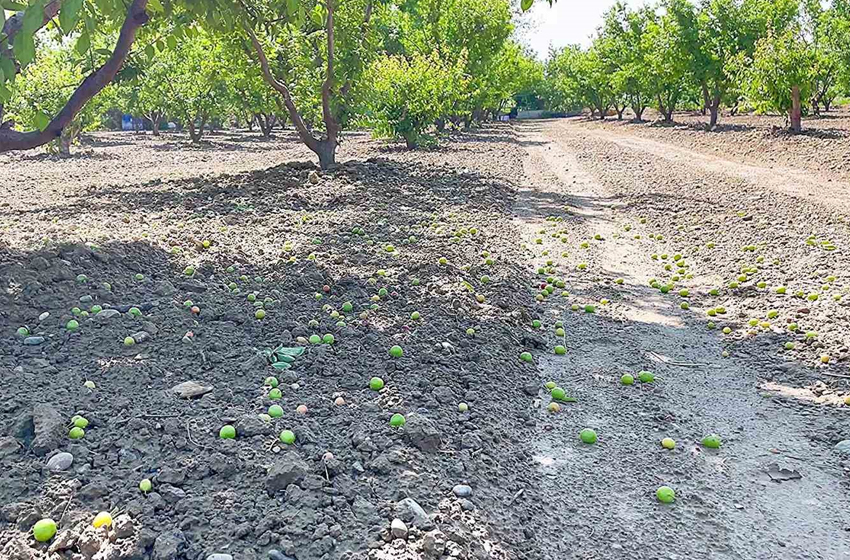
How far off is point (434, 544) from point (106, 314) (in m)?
3.43

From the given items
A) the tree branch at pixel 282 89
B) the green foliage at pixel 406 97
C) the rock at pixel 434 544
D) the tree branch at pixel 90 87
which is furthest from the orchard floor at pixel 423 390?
the green foliage at pixel 406 97

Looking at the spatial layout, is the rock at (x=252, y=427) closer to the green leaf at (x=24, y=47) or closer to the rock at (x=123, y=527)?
the rock at (x=123, y=527)

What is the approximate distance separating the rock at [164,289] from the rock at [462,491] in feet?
11.6

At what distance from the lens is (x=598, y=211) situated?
12055mm

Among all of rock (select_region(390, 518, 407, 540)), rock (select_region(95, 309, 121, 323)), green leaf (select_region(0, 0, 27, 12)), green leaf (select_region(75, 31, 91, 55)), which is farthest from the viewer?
rock (select_region(95, 309, 121, 323))

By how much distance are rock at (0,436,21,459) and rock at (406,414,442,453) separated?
1.97 m

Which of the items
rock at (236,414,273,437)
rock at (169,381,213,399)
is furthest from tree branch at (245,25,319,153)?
rock at (236,414,273,437)

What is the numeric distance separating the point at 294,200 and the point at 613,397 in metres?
7.96

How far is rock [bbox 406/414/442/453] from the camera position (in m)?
3.71

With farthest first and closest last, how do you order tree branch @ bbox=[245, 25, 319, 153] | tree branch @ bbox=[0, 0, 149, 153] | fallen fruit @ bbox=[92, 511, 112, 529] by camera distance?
tree branch @ bbox=[245, 25, 319, 153], tree branch @ bbox=[0, 0, 149, 153], fallen fruit @ bbox=[92, 511, 112, 529]

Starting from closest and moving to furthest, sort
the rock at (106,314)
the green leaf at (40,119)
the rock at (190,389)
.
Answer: the rock at (190,389), the green leaf at (40,119), the rock at (106,314)

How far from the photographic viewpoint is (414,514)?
10.1ft

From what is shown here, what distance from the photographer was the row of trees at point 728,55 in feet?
80.5

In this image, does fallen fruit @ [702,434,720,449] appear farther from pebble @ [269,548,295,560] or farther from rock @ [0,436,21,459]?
rock @ [0,436,21,459]
